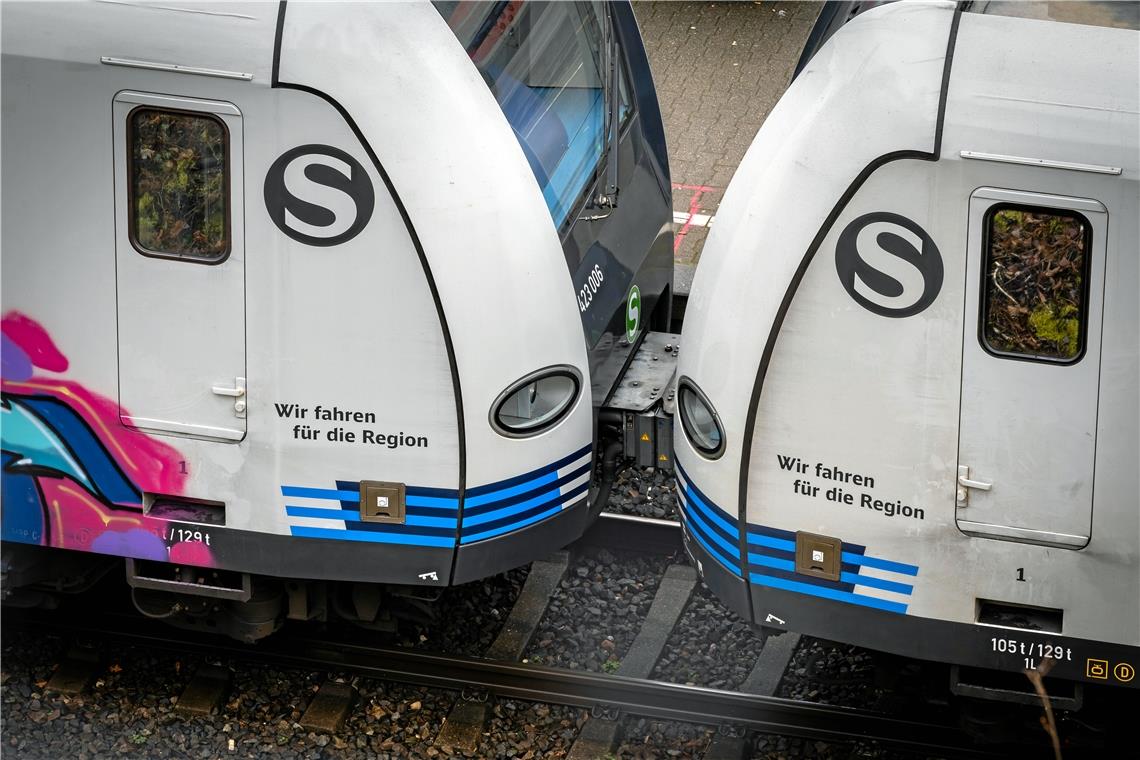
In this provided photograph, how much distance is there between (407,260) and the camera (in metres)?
5.51

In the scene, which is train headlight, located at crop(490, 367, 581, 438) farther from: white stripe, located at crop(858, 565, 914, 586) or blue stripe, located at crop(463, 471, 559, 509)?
white stripe, located at crop(858, 565, 914, 586)

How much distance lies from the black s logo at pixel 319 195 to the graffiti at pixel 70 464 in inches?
40.5

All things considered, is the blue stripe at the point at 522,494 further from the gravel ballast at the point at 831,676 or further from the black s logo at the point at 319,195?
the gravel ballast at the point at 831,676

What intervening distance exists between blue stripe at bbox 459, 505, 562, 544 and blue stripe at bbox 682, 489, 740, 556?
0.51m

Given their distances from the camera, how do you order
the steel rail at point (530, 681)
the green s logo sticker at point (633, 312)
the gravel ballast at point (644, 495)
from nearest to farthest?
the steel rail at point (530, 681), the green s logo sticker at point (633, 312), the gravel ballast at point (644, 495)

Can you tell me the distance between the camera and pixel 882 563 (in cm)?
540

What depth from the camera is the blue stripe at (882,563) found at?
5.37m

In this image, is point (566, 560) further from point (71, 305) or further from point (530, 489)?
point (71, 305)

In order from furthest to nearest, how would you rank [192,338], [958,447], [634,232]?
[634,232]
[192,338]
[958,447]

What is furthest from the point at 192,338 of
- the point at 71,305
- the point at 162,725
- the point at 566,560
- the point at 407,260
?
the point at 566,560

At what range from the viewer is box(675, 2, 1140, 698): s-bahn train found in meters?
4.93

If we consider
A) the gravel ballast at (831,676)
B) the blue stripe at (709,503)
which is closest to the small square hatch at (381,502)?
the blue stripe at (709,503)

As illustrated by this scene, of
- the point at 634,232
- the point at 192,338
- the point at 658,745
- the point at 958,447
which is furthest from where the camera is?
the point at 634,232

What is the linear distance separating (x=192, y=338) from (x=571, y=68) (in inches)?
82.8
